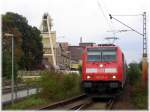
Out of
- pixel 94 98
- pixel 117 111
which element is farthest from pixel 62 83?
pixel 117 111

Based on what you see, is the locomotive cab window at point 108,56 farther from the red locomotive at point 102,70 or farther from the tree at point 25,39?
the tree at point 25,39

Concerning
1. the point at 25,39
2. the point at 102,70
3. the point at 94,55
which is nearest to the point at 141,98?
the point at 102,70

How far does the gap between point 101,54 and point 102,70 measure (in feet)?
3.31

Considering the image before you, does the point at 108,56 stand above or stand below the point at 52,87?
above

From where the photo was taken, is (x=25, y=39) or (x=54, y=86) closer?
(x=54, y=86)

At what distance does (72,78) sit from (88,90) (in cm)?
725

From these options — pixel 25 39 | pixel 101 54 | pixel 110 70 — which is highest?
pixel 25 39

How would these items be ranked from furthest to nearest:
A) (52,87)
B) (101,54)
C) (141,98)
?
(52,87) → (101,54) → (141,98)

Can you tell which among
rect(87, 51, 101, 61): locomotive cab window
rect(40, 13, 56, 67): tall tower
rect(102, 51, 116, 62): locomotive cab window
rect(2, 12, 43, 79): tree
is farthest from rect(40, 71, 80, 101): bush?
rect(40, 13, 56, 67): tall tower

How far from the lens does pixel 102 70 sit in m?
24.2

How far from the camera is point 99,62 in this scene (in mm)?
24531

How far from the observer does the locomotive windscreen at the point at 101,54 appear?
81.1 ft

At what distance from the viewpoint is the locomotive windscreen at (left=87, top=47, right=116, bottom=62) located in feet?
81.1

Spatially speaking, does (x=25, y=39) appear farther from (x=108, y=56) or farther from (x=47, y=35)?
(x=108, y=56)
